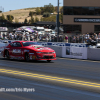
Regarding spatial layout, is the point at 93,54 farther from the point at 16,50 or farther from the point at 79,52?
the point at 16,50

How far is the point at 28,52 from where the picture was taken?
17516 mm

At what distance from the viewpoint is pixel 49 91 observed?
8375 mm

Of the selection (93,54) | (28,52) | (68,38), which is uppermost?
(68,38)

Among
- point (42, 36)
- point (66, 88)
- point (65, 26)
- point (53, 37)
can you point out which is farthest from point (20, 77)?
point (65, 26)

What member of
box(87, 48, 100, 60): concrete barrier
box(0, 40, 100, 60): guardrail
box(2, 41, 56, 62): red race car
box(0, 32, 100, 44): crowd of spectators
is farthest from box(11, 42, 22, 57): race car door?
box(0, 32, 100, 44): crowd of spectators

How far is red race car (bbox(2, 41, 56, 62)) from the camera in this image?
17172 mm

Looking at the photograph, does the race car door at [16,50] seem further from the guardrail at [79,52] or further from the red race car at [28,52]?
the guardrail at [79,52]

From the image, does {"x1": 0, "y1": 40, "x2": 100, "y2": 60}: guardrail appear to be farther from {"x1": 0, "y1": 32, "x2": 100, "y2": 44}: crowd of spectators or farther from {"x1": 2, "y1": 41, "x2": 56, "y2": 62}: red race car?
{"x1": 0, "y1": 32, "x2": 100, "y2": 44}: crowd of spectators

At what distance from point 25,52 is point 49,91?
9.61 metres

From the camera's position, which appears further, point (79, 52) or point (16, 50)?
point (79, 52)

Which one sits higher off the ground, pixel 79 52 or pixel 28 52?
pixel 28 52

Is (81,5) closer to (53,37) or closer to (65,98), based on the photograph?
(53,37)

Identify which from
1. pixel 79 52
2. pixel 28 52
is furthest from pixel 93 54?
pixel 28 52

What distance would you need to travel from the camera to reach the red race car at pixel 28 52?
1717 cm
